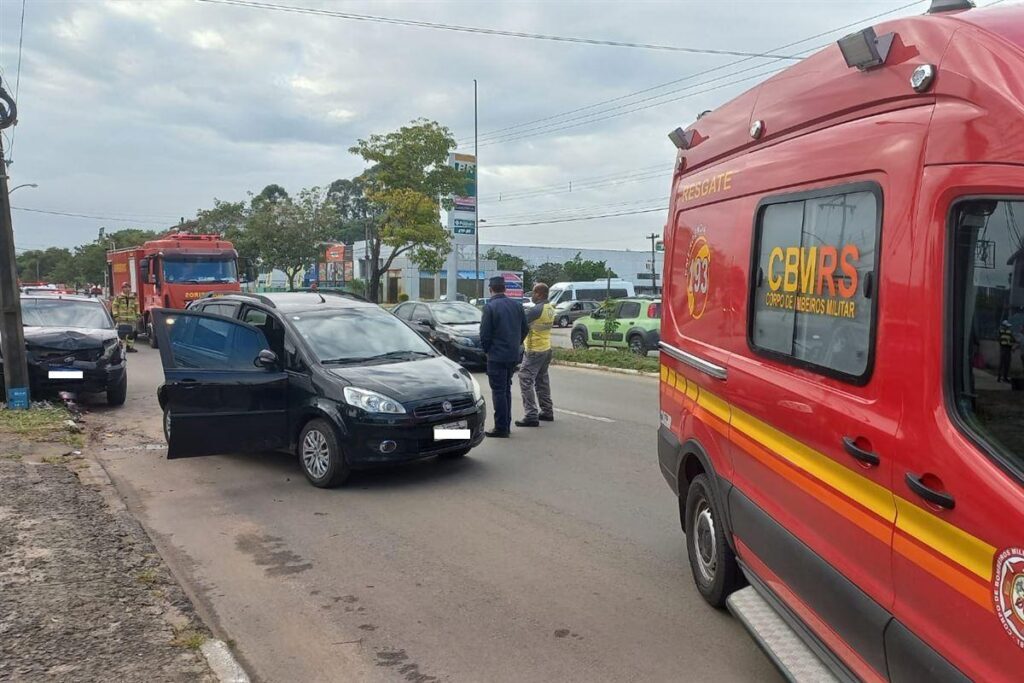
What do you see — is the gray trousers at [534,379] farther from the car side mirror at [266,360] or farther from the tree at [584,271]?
the tree at [584,271]

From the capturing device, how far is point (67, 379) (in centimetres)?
1099

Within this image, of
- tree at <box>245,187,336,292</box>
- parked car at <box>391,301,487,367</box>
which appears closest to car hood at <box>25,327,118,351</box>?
parked car at <box>391,301,487,367</box>

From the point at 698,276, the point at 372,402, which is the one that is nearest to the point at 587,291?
the point at 372,402

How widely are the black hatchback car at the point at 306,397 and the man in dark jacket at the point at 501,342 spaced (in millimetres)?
1221

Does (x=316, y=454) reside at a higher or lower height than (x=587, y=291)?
lower

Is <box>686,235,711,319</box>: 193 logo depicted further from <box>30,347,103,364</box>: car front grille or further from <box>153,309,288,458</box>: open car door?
<box>30,347,103,364</box>: car front grille

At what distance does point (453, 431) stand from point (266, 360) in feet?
5.79

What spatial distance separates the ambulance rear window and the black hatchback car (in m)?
3.85

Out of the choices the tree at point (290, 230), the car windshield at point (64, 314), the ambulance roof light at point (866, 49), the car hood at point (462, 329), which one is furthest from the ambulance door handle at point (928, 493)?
the tree at point (290, 230)

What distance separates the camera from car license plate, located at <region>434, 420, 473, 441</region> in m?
6.95

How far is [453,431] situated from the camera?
23.1 feet

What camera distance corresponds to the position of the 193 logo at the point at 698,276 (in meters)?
4.32

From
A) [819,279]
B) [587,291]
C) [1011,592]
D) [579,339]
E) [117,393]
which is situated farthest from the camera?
[587,291]

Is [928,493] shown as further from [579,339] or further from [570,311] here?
[570,311]
